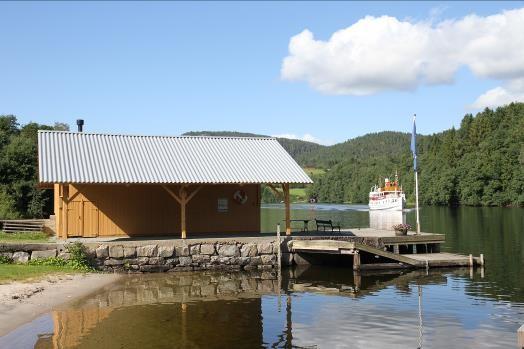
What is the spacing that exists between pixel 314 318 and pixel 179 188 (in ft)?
41.6

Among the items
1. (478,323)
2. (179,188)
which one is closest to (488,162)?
(179,188)

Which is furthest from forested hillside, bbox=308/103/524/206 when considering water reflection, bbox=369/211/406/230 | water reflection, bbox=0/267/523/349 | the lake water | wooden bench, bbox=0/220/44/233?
wooden bench, bbox=0/220/44/233

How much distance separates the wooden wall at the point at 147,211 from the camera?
87.0 feet

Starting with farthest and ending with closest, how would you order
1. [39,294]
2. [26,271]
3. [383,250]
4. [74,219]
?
[74,219] < [383,250] < [26,271] < [39,294]

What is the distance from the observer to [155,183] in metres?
24.8

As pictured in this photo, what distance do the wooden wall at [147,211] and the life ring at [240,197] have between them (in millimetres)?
154

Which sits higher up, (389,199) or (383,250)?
(389,199)

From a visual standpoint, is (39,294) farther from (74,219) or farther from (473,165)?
(473,165)

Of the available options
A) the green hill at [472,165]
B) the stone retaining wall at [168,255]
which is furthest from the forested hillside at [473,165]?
the stone retaining wall at [168,255]

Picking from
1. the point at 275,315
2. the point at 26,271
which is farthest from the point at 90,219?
the point at 275,315

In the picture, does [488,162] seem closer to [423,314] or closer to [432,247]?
[432,247]

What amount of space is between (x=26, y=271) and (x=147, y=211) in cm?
735

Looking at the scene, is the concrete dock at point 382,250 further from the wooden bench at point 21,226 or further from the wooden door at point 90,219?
the wooden bench at point 21,226

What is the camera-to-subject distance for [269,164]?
28203mm
